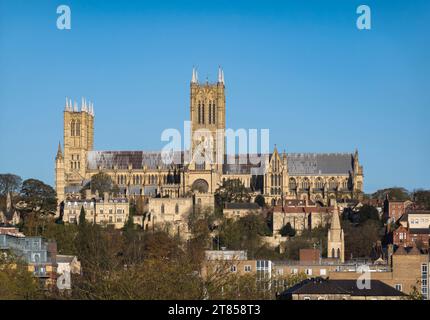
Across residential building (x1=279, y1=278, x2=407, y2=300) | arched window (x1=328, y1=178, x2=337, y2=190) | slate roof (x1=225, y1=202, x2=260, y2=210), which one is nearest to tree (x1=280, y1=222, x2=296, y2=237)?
slate roof (x1=225, y1=202, x2=260, y2=210)

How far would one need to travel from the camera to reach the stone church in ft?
333

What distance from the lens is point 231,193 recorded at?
96.5 metres

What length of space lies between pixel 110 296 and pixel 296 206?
65.4m

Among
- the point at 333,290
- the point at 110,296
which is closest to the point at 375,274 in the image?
the point at 333,290

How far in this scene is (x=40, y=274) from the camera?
166 ft

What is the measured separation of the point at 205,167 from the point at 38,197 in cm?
1494

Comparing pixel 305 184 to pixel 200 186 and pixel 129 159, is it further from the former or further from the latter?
pixel 129 159

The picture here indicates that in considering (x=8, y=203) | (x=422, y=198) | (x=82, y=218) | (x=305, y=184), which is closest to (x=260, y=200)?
(x=305, y=184)

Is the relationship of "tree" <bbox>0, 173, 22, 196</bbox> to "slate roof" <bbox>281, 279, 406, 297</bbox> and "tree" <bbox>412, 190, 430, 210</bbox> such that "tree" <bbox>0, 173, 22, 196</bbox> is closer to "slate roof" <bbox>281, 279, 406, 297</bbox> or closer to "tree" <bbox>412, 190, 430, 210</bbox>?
"tree" <bbox>412, 190, 430, 210</bbox>

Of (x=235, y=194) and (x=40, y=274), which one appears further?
(x=235, y=194)

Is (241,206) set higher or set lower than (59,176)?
lower
